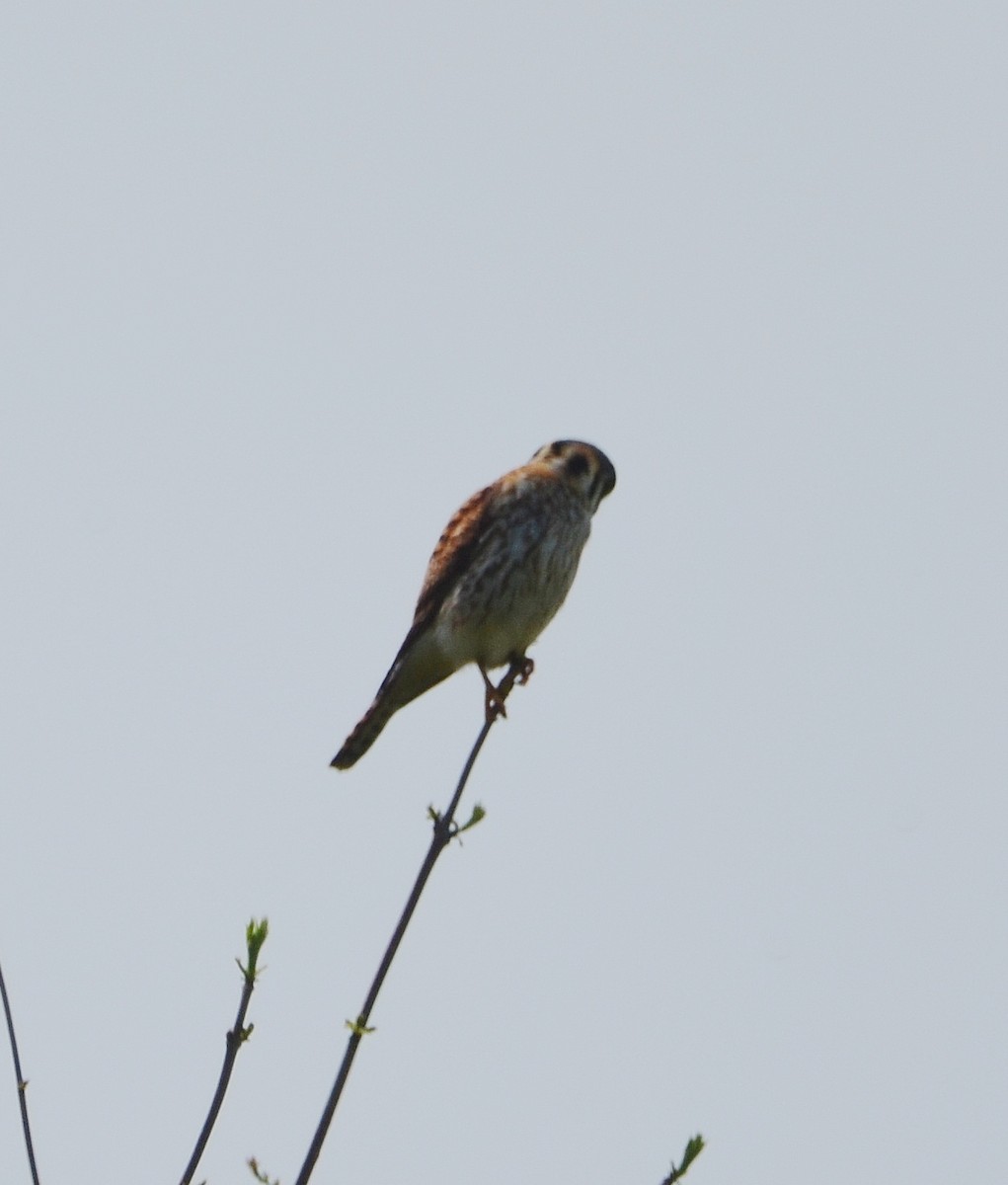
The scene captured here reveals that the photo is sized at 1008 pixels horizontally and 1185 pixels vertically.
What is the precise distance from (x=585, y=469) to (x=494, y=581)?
0.89 metres

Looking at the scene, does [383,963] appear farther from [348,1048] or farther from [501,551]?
[501,551]

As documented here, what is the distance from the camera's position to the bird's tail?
7.87m

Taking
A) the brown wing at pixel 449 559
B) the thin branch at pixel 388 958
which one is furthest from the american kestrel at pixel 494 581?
the thin branch at pixel 388 958

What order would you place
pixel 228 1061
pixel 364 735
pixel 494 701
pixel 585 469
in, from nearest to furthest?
pixel 228 1061 < pixel 494 701 < pixel 364 735 < pixel 585 469

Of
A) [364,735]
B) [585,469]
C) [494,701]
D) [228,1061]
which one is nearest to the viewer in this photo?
[228,1061]

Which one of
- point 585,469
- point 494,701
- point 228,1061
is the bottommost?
point 228,1061

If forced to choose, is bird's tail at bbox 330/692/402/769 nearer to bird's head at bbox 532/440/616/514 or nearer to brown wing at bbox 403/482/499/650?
brown wing at bbox 403/482/499/650

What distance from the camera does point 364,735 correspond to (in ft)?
25.9

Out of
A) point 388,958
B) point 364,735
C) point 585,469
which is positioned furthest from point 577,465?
point 388,958

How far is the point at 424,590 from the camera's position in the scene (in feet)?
25.9

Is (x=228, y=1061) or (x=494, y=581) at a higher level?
(x=494, y=581)

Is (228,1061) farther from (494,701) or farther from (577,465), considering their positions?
(577,465)

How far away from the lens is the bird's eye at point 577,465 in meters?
8.19

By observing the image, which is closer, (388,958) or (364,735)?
(388,958)
